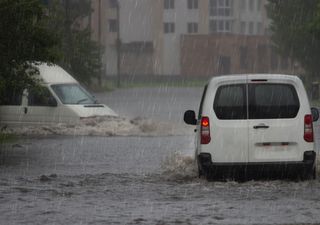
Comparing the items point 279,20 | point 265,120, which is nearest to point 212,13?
point 279,20

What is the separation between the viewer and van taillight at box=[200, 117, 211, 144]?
47.2 feet

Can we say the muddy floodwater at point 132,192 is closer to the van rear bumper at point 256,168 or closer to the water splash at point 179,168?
the water splash at point 179,168

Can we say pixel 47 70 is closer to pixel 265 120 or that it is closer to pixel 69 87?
pixel 69 87

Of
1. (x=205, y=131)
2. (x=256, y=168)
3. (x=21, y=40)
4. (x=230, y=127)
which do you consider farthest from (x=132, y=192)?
(x=21, y=40)

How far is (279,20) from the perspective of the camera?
6431 cm

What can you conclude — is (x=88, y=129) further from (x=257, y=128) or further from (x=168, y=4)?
(x=168, y=4)

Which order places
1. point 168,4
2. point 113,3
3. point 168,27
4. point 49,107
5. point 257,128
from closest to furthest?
point 257,128, point 49,107, point 168,27, point 168,4, point 113,3

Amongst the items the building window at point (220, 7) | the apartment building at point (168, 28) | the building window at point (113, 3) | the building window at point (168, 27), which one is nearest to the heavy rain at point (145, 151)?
the apartment building at point (168, 28)

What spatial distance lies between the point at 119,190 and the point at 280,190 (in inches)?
91.5

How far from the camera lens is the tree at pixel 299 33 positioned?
5819 centimetres

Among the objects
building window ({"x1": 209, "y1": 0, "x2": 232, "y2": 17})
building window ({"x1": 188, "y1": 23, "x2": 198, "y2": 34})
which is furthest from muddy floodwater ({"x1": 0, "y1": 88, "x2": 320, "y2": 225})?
building window ({"x1": 209, "y1": 0, "x2": 232, "y2": 17})

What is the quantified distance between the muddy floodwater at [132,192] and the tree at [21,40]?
5.69 ft

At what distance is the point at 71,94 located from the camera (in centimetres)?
2716

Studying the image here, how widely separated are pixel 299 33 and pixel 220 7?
61.7m
